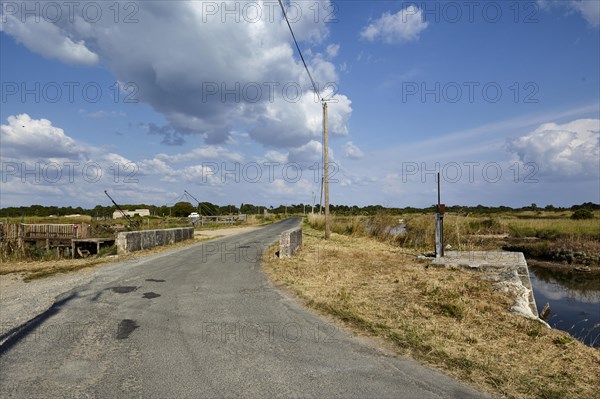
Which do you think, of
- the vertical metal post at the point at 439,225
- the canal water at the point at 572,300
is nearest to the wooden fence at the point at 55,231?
the vertical metal post at the point at 439,225

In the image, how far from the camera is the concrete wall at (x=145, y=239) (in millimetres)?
15156

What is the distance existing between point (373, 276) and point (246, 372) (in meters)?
6.27

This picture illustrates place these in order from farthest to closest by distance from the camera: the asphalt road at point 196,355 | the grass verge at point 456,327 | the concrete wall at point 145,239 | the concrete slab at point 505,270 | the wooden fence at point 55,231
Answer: the wooden fence at point 55,231 < the concrete wall at point 145,239 < the concrete slab at point 505,270 < the grass verge at point 456,327 < the asphalt road at point 196,355

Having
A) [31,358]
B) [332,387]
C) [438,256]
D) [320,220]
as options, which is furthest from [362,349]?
[320,220]

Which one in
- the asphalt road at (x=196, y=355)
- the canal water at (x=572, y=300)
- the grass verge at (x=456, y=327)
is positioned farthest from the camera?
the canal water at (x=572, y=300)

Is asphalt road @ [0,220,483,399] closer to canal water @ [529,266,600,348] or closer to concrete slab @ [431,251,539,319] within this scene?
concrete slab @ [431,251,539,319]

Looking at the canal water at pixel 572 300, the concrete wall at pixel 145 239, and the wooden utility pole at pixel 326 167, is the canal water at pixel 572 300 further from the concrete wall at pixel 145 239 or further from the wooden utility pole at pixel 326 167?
the concrete wall at pixel 145 239

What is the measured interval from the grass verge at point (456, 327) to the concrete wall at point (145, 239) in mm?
7494

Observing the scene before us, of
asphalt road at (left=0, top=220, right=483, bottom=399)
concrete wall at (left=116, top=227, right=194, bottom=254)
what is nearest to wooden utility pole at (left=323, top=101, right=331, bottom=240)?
concrete wall at (left=116, top=227, right=194, bottom=254)

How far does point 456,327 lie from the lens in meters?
5.68

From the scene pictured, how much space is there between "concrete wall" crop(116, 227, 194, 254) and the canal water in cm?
1424

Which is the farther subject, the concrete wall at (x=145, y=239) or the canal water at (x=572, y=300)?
the concrete wall at (x=145, y=239)

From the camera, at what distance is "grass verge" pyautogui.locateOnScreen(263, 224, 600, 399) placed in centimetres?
399

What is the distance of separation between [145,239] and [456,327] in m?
14.4
